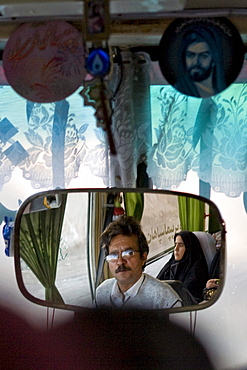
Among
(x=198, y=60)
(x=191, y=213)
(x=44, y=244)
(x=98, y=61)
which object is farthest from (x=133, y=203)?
(x=198, y=60)

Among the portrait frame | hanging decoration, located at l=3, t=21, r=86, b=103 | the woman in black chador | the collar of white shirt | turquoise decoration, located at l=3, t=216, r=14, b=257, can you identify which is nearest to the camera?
the collar of white shirt

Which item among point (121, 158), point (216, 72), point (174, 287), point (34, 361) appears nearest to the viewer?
point (34, 361)

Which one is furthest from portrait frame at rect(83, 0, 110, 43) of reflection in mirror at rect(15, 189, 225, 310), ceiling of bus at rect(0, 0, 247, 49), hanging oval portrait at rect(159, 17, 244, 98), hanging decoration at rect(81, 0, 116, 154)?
reflection in mirror at rect(15, 189, 225, 310)

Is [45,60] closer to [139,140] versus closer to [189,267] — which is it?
[139,140]

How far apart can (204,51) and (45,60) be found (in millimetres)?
533

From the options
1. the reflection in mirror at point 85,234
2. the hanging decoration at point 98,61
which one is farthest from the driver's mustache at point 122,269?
the hanging decoration at point 98,61

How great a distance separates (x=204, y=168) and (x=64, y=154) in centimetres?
51

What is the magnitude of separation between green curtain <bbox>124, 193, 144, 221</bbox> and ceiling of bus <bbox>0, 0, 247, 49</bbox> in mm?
694

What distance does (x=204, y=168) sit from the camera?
1.51 meters

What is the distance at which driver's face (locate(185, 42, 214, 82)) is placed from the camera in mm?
1356

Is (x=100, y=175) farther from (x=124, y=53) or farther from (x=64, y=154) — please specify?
(x=124, y=53)

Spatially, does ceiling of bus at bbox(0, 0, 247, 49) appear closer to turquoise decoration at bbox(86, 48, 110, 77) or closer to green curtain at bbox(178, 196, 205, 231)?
turquoise decoration at bbox(86, 48, 110, 77)

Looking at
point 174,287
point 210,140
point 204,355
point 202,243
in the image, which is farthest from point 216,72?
point 204,355

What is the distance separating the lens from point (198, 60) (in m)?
1.36
